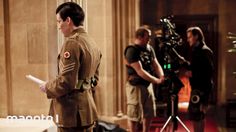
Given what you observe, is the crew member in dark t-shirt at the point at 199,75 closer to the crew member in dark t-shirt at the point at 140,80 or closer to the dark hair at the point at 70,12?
the crew member in dark t-shirt at the point at 140,80

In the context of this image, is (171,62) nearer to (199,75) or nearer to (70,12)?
(199,75)

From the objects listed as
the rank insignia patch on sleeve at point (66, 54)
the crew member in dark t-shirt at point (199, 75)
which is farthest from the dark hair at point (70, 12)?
the crew member in dark t-shirt at point (199, 75)

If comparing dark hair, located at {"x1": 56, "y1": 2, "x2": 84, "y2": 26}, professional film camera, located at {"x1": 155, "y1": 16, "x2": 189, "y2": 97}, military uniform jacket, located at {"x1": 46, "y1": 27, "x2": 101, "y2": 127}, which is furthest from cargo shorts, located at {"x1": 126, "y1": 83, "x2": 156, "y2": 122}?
dark hair, located at {"x1": 56, "y1": 2, "x2": 84, "y2": 26}

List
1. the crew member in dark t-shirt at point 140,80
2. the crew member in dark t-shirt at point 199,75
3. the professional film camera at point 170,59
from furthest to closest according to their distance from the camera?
the professional film camera at point 170,59 < the crew member in dark t-shirt at point 199,75 < the crew member in dark t-shirt at point 140,80

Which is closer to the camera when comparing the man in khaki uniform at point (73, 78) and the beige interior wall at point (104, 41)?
the man in khaki uniform at point (73, 78)

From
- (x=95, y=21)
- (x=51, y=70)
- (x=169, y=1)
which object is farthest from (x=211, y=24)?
(x=51, y=70)

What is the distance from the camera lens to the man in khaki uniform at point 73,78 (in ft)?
6.70

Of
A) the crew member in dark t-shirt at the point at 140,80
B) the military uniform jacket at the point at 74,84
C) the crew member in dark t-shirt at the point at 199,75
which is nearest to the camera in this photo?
the military uniform jacket at the point at 74,84

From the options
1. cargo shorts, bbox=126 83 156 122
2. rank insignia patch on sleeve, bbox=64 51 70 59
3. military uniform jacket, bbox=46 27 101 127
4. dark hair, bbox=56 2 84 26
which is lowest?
cargo shorts, bbox=126 83 156 122

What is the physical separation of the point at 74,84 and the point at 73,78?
35mm

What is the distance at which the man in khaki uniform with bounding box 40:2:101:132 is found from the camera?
2.04 metres

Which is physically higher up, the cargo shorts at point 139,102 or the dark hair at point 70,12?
the dark hair at point 70,12

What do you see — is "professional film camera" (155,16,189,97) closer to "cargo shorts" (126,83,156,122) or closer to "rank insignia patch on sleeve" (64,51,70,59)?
"cargo shorts" (126,83,156,122)

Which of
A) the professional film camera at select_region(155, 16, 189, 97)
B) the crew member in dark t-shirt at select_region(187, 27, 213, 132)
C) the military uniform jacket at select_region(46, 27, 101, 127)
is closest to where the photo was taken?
the military uniform jacket at select_region(46, 27, 101, 127)
